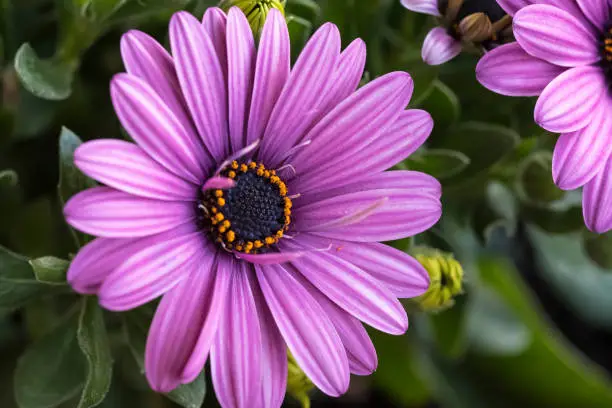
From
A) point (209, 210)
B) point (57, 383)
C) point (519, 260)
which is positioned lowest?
point (519, 260)

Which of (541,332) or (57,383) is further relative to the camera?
(541,332)

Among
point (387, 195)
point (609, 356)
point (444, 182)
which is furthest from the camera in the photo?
point (609, 356)

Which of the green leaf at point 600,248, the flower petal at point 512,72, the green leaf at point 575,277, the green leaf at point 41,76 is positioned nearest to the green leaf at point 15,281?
the green leaf at point 41,76

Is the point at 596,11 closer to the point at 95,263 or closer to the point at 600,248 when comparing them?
the point at 600,248

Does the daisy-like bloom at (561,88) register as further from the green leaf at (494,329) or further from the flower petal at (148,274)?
the green leaf at (494,329)

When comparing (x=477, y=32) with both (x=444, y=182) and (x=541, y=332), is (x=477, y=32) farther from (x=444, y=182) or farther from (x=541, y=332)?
(x=541, y=332)

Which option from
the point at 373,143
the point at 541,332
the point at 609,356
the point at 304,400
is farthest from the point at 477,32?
the point at 609,356

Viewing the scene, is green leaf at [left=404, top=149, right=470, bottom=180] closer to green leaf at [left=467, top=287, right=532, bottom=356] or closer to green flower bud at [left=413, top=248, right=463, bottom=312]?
green flower bud at [left=413, top=248, right=463, bottom=312]
